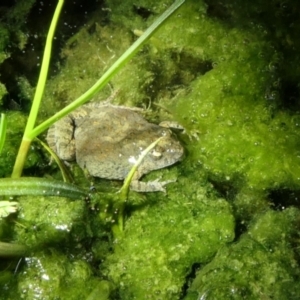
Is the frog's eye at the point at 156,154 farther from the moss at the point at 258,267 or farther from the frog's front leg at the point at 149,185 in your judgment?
the moss at the point at 258,267

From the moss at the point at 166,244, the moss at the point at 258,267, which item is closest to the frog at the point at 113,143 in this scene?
the moss at the point at 166,244

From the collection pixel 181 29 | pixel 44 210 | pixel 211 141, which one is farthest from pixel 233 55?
pixel 44 210

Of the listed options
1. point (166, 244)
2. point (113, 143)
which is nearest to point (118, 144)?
point (113, 143)

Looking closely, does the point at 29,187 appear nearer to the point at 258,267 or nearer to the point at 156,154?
the point at 156,154

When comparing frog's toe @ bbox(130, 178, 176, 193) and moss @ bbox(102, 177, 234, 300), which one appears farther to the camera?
frog's toe @ bbox(130, 178, 176, 193)

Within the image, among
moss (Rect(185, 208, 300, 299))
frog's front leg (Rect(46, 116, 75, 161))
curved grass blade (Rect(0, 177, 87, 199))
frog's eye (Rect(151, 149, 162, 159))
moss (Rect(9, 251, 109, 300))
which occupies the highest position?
curved grass blade (Rect(0, 177, 87, 199))

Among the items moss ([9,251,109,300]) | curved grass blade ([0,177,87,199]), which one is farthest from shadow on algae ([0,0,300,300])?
curved grass blade ([0,177,87,199])

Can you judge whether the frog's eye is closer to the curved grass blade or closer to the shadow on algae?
the shadow on algae

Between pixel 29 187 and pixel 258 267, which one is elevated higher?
pixel 29 187
